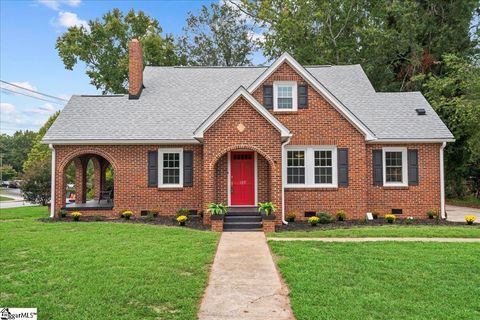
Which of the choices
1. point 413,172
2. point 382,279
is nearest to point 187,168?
point 413,172

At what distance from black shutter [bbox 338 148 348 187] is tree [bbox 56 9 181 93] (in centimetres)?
1979

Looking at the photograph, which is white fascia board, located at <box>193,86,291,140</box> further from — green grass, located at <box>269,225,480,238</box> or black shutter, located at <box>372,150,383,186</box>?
black shutter, located at <box>372,150,383,186</box>

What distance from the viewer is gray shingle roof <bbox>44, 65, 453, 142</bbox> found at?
1461cm

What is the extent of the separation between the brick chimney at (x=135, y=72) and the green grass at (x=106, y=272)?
7.95m

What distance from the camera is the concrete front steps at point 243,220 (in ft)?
39.2

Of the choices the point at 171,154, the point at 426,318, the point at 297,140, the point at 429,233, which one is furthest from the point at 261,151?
the point at 426,318

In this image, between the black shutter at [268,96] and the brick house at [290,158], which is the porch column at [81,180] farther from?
the black shutter at [268,96]

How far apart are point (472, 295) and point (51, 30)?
107 feet

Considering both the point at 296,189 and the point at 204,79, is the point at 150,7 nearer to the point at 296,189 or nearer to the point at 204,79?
the point at 204,79

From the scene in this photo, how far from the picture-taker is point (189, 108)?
633 inches

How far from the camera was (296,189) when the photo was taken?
46.4 ft

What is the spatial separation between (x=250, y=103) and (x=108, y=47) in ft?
70.4

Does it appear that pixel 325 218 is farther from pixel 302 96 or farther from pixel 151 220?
pixel 151 220

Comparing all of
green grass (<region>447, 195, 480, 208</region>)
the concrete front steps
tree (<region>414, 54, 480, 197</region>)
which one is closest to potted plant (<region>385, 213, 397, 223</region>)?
the concrete front steps
